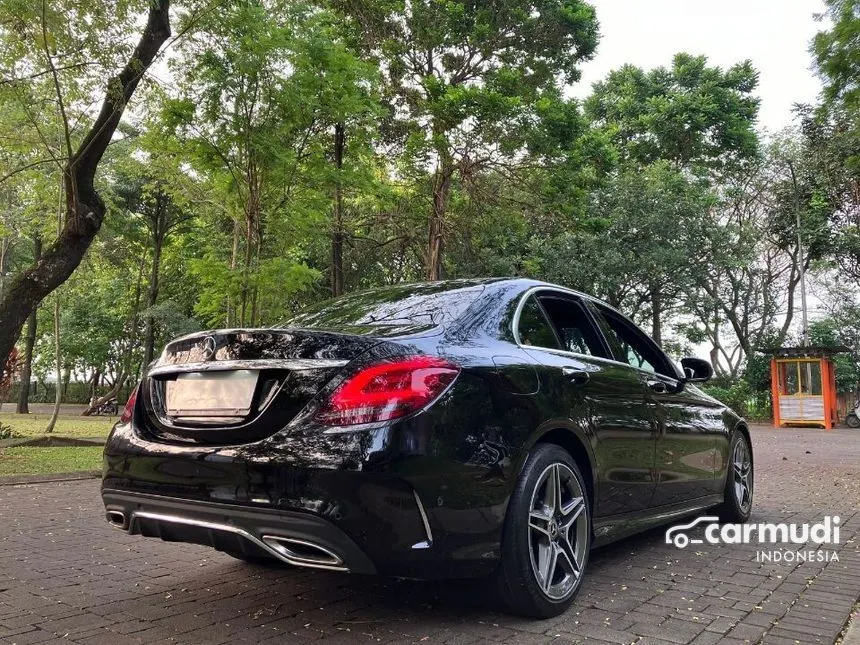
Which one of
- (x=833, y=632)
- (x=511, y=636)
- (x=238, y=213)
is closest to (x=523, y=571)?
(x=511, y=636)

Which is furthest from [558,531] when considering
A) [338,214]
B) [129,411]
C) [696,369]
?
[338,214]

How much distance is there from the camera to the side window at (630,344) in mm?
4276

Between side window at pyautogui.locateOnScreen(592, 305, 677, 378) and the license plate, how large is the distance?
2304 mm

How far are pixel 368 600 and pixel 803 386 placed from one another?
2425 cm

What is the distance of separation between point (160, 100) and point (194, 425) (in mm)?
8744

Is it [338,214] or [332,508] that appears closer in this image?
[332,508]

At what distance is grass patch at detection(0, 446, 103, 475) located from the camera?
28.5 ft

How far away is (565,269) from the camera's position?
990 inches

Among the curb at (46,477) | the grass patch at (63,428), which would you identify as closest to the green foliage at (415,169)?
the curb at (46,477)

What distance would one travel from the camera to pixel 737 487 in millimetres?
5395

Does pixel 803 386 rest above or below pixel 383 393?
above

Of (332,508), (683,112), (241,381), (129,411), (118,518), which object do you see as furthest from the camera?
(683,112)

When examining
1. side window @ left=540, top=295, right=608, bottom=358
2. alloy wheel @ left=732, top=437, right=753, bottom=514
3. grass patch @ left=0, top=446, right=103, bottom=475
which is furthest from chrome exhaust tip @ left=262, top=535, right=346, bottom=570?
grass patch @ left=0, top=446, right=103, bottom=475

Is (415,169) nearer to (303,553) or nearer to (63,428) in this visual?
(63,428)
